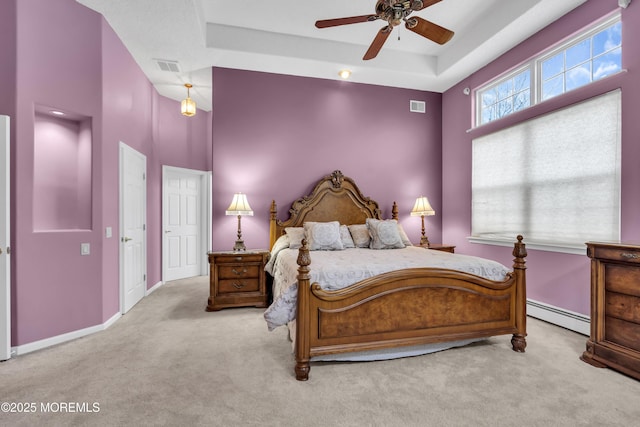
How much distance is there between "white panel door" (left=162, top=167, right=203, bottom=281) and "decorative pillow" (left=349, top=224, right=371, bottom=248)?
10.7 feet

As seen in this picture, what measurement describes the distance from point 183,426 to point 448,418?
59.2 inches

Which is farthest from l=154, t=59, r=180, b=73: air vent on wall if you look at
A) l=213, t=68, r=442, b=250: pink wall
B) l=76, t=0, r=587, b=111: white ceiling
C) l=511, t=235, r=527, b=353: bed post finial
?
l=511, t=235, r=527, b=353: bed post finial

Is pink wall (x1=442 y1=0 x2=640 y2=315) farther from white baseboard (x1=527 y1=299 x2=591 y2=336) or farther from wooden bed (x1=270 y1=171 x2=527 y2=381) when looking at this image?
wooden bed (x1=270 y1=171 x2=527 y2=381)

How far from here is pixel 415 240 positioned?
16.8ft

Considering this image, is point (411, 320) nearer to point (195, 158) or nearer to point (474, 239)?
point (474, 239)

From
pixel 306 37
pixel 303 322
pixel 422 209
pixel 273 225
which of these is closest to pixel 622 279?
pixel 303 322

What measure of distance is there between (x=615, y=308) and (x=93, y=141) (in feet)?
15.9

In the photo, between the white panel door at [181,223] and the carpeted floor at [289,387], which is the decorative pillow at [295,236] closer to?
the carpeted floor at [289,387]

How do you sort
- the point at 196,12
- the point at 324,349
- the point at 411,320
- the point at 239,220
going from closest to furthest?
the point at 324,349 < the point at 411,320 < the point at 196,12 < the point at 239,220

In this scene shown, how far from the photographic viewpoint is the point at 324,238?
12.4 feet

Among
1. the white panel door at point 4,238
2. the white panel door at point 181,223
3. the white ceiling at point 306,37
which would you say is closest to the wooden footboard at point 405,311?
the white panel door at point 4,238

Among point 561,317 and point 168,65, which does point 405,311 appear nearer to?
point 561,317

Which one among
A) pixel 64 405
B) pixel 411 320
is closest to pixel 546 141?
pixel 411 320

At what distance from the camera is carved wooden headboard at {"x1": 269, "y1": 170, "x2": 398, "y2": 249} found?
4.43 metres
